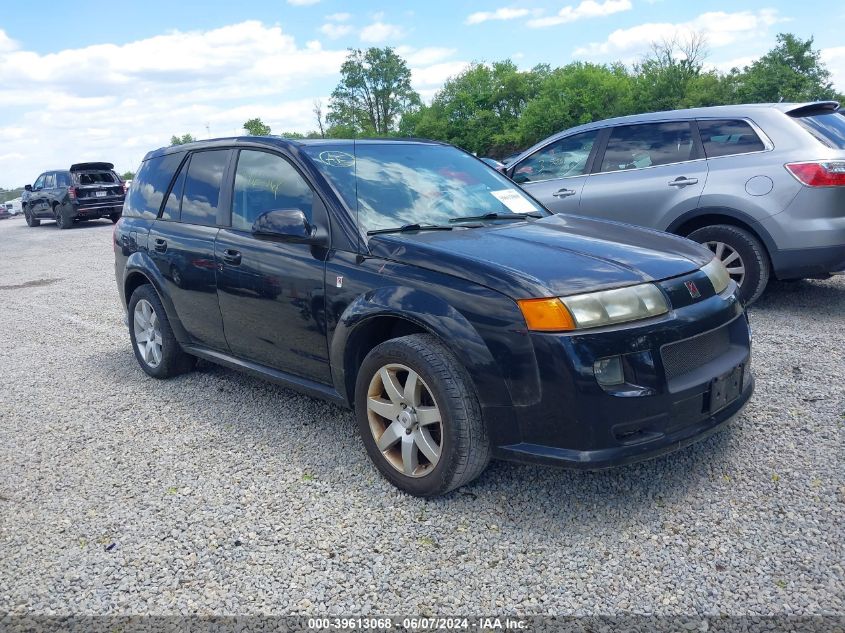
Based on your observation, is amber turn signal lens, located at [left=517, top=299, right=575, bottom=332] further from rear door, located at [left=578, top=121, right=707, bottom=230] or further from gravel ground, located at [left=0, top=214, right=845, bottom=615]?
rear door, located at [left=578, top=121, right=707, bottom=230]

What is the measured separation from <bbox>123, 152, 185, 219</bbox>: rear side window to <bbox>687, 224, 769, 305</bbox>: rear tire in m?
4.45

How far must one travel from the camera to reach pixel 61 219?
21.3 meters

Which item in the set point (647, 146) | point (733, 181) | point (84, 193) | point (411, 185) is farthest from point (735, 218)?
point (84, 193)

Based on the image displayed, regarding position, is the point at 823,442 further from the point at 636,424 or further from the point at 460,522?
the point at 460,522

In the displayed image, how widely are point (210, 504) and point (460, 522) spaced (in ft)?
3.99

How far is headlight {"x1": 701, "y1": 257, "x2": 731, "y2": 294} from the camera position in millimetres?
3279

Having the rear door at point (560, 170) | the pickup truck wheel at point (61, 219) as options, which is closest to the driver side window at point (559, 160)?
the rear door at point (560, 170)

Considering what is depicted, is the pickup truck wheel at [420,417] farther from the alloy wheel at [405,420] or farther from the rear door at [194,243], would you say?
the rear door at [194,243]

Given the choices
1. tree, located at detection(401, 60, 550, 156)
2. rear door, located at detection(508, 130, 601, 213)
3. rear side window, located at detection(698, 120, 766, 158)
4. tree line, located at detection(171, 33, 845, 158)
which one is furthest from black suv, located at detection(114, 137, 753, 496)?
tree, located at detection(401, 60, 550, 156)

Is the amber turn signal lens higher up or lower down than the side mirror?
lower down

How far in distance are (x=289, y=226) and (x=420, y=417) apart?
1.20 m

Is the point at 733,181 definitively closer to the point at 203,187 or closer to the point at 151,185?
the point at 203,187

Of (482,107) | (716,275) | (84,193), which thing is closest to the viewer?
(716,275)

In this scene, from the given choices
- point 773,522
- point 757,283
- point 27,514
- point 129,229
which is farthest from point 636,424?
point 129,229
